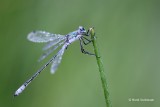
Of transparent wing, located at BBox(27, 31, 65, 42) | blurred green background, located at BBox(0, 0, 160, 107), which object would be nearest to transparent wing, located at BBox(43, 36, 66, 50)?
transparent wing, located at BBox(27, 31, 65, 42)

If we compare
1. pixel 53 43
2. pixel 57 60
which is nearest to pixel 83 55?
pixel 53 43

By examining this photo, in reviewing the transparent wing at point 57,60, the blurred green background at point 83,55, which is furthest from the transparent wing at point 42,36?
the blurred green background at point 83,55

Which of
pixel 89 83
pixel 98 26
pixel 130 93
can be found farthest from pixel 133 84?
pixel 98 26

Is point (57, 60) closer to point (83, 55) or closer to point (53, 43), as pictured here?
point (53, 43)

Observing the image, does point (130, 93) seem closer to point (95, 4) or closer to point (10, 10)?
point (95, 4)

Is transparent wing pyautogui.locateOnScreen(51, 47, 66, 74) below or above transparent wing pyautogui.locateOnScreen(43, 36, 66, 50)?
below

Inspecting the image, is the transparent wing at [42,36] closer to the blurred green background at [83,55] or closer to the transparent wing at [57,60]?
the transparent wing at [57,60]

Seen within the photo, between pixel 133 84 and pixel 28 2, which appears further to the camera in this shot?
pixel 28 2

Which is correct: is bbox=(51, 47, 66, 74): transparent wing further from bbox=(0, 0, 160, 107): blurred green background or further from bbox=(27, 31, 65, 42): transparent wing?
bbox=(0, 0, 160, 107): blurred green background
